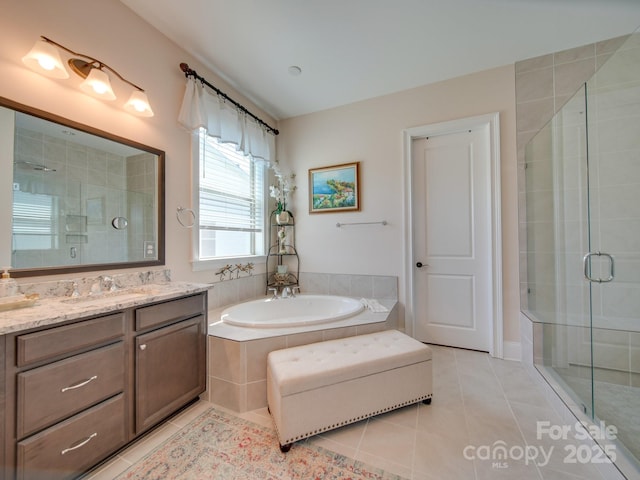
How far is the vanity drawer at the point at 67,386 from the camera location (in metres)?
0.99

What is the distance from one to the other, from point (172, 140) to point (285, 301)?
1833 mm

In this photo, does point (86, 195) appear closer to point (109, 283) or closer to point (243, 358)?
point (109, 283)

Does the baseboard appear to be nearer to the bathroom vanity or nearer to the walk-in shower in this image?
the walk-in shower

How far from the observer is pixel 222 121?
241 centimetres

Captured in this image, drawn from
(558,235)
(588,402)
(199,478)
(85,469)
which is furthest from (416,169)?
(85,469)

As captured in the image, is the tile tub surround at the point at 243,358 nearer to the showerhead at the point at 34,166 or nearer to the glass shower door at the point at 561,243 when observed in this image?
the showerhead at the point at 34,166

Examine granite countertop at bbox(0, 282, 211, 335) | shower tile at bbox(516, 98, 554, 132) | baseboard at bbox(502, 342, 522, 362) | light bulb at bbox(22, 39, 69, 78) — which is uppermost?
shower tile at bbox(516, 98, 554, 132)

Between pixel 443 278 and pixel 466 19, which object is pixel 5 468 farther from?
pixel 466 19

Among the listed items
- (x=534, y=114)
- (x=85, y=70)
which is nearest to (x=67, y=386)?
(x=85, y=70)

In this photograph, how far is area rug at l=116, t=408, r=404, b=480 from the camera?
1.23 m

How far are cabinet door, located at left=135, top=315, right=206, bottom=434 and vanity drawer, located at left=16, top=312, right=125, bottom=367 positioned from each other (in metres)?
0.16

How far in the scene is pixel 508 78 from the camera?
238cm

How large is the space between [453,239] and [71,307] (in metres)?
2.94

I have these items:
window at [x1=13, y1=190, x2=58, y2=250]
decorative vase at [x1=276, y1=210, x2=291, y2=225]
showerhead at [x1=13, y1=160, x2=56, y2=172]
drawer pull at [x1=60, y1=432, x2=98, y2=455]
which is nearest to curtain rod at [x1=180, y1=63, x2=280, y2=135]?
decorative vase at [x1=276, y1=210, x2=291, y2=225]
